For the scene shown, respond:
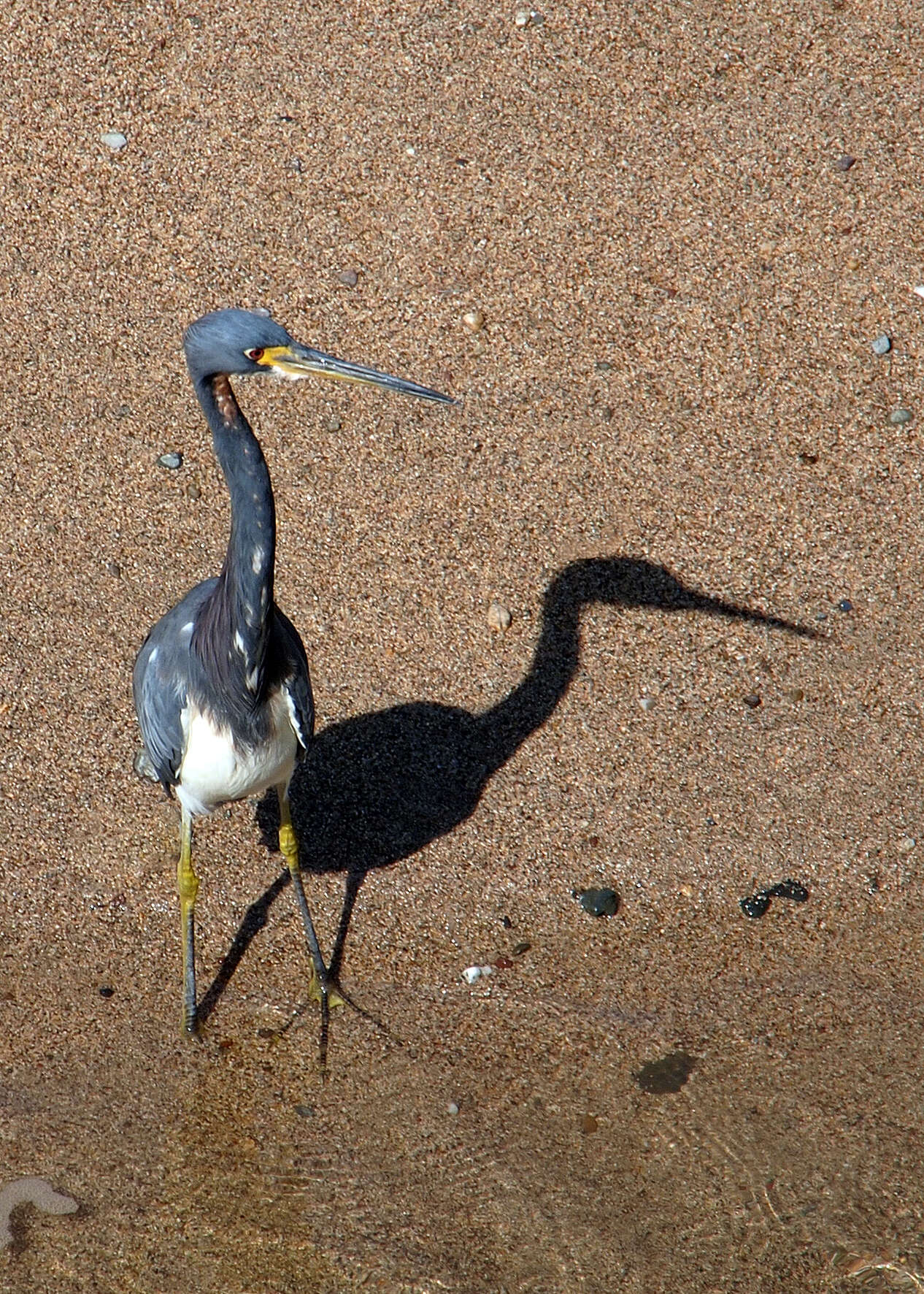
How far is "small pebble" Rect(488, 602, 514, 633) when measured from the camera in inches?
201

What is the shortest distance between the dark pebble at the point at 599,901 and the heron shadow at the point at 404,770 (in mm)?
527

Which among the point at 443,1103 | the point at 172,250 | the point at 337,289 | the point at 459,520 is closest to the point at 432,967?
the point at 443,1103

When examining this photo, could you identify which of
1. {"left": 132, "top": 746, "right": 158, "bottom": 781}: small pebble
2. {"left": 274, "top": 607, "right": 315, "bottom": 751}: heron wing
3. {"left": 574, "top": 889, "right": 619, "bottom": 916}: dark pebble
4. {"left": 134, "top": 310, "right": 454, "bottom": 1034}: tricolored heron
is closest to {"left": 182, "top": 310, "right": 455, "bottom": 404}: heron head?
{"left": 134, "top": 310, "right": 454, "bottom": 1034}: tricolored heron

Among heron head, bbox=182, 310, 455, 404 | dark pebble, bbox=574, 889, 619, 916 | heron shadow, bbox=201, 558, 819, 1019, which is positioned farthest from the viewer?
heron shadow, bbox=201, 558, 819, 1019

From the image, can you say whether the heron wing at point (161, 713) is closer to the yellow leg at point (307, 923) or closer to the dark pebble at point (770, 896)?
the yellow leg at point (307, 923)

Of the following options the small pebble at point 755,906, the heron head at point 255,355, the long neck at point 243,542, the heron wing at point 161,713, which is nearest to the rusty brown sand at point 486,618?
the small pebble at point 755,906

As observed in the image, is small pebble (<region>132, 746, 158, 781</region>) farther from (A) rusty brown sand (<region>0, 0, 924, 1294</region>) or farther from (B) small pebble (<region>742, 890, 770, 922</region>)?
(B) small pebble (<region>742, 890, 770, 922</region>)

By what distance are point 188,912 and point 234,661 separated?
38.1 inches

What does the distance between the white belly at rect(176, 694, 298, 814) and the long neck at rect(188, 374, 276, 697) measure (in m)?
0.20

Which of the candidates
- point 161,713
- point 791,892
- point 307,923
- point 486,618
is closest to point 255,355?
point 161,713

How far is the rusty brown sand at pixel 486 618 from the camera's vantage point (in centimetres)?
376

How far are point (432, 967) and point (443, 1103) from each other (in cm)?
49

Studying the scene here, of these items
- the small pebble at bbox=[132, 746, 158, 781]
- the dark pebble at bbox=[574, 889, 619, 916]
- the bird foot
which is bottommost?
the bird foot

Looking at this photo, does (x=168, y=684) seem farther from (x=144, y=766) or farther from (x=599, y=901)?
(x=599, y=901)
